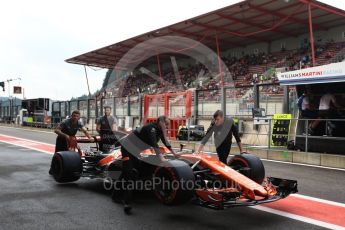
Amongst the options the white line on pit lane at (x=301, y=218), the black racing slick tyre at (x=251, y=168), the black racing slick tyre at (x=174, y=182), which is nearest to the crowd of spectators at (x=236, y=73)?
the black racing slick tyre at (x=251, y=168)

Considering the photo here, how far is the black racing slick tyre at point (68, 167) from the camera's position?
26.2 ft

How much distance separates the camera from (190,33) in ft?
100

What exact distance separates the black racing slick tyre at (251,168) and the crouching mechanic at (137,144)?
1.15 meters

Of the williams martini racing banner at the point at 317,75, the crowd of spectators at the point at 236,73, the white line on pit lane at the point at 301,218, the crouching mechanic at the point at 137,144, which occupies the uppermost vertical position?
the crowd of spectators at the point at 236,73

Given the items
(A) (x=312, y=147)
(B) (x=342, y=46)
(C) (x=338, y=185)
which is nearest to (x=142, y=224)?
(C) (x=338, y=185)

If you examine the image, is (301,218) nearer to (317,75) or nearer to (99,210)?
(99,210)

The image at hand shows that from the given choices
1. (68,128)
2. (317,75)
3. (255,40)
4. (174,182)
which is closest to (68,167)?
(68,128)

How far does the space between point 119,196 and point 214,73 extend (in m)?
28.1

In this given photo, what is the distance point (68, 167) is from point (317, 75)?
8184 mm

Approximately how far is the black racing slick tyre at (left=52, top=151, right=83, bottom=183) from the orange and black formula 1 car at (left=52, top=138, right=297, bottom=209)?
2.06ft

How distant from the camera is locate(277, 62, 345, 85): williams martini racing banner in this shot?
1212 centimetres

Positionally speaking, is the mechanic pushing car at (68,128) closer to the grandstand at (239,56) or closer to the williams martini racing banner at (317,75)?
the williams martini racing banner at (317,75)

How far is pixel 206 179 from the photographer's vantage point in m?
6.42

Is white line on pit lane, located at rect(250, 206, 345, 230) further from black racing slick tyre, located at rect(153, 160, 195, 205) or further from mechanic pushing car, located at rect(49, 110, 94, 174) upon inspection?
mechanic pushing car, located at rect(49, 110, 94, 174)
